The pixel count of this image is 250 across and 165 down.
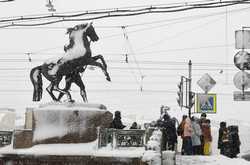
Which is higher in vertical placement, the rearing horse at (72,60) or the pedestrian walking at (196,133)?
the rearing horse at (72,60)

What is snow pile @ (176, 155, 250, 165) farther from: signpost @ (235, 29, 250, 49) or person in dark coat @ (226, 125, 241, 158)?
signpost @ (235, 29, 250, 49)

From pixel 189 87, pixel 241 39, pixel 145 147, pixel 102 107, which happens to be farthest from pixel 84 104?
pixel 189 87

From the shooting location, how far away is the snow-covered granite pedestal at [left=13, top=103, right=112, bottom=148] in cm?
1310

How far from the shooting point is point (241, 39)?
1353cm

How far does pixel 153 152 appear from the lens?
1096 centimetres

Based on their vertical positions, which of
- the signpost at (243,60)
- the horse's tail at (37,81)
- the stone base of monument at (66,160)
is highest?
the signpost at (243,60)

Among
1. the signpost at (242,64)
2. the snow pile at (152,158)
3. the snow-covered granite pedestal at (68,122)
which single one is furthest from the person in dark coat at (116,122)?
the signpost at (242,64)

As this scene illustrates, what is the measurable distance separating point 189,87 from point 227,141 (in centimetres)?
617

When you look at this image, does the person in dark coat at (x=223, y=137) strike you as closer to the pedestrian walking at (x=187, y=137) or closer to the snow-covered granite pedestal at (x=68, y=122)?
the pedestrian walking at (x=187, y=137)

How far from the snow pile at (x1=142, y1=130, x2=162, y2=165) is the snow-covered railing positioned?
2.51 ft

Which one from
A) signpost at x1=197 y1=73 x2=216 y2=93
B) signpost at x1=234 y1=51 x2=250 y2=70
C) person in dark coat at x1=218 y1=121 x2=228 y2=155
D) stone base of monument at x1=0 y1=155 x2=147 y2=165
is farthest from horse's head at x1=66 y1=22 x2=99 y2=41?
signpost at x1=197 y1=73 x2=216 y2=93

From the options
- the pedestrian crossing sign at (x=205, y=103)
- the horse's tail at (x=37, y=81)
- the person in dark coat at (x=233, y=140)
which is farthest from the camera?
the pedestrian crossing sign at (x=205, y=103)

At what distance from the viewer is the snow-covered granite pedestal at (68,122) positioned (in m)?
13.1

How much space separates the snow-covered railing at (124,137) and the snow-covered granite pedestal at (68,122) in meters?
0.64
